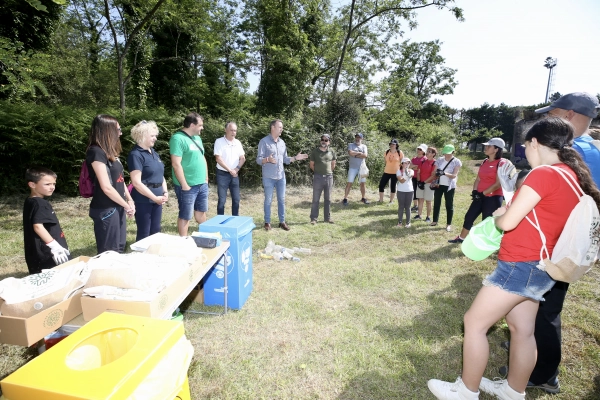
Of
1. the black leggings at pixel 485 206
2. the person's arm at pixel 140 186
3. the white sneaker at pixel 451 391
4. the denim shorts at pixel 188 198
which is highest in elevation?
the person's arm at pixel 140 186

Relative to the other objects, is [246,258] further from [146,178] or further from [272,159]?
[272,159]

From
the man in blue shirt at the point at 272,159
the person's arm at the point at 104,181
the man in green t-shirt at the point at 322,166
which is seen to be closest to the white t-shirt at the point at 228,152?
the man in blue shirt at the point at 272,159

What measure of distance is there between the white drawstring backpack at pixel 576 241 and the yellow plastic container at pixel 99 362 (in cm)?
200

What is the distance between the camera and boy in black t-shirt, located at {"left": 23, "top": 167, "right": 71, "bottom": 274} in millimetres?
2830

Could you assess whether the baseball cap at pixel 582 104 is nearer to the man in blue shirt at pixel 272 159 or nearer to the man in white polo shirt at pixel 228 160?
the man in blue shirt at pixel 272 159

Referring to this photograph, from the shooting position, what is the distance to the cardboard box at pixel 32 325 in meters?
1.55

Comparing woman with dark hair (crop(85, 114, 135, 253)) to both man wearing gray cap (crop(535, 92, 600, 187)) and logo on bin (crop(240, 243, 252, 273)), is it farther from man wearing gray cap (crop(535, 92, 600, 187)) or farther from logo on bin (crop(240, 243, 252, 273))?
man wearing gray cap (crop(535, 92, 600, 187))

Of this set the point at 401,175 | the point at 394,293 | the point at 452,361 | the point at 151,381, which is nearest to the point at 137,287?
the point at 151,381

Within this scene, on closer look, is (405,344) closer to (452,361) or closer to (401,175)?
(452,361)

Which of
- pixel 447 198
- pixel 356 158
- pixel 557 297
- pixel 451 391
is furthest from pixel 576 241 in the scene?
pixel 356 158

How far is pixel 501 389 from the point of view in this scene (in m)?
2.29

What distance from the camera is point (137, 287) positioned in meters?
1.84

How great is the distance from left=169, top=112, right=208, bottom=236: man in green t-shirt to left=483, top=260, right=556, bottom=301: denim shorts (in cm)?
373

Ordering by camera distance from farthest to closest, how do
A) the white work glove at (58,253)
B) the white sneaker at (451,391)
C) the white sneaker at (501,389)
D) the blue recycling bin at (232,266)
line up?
the blue recycling bin at (232,266) → the white work glove at (58,253) → the white sneaker at (501,389) → the white sneaker at (451,391)
